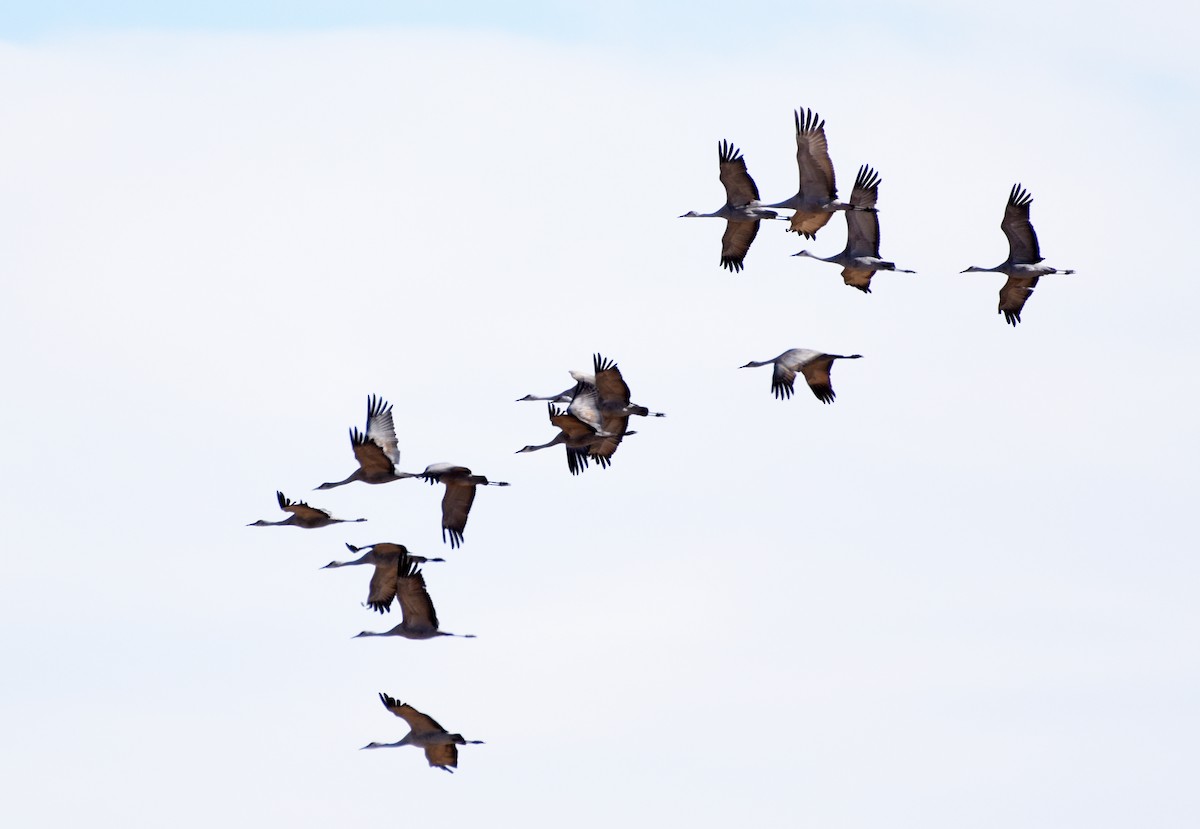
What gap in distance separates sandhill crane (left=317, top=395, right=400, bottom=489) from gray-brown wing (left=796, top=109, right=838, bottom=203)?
8263mm

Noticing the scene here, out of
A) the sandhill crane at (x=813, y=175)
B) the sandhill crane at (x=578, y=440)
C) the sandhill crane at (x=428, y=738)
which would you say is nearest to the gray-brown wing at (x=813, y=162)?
the sandhill crane at (x=813, y=175)

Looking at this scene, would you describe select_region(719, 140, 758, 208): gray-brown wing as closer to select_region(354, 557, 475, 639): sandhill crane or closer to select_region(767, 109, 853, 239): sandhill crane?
select_region(767, 109, 853, 239): sandhill crane

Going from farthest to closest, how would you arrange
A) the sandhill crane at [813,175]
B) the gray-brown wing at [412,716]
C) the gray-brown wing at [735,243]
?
1. the gray-brown wing at [735,243]
2. the sandhill crane at [813,175]
3. the gray-brown wing at [412,716]

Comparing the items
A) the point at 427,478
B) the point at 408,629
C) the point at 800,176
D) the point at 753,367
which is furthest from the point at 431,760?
the point at 800,176

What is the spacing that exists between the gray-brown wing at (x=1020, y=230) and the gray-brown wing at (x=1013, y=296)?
0.69 metres

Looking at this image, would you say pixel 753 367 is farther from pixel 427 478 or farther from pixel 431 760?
pixel 431 760

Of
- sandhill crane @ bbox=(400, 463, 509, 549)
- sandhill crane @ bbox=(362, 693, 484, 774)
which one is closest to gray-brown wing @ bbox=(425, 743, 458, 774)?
sandhill crane @ bbox=(362, 693, 484, 774)

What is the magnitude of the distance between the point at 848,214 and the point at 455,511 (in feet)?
28.8

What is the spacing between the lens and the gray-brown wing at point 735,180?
135 ft

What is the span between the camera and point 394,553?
37.8 meters

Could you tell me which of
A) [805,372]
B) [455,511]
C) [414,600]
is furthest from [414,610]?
[805,372]

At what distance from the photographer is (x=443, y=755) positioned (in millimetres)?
36906

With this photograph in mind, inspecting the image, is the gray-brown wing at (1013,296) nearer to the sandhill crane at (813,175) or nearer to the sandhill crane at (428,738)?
the sandhill crane at (813,175)

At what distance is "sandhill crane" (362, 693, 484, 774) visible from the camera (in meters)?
35.9
